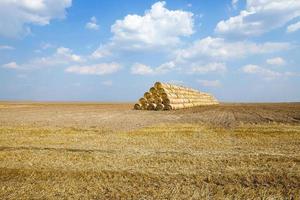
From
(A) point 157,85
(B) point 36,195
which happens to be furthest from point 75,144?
(A) point 157,85

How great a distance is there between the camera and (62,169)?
6965 millimetres

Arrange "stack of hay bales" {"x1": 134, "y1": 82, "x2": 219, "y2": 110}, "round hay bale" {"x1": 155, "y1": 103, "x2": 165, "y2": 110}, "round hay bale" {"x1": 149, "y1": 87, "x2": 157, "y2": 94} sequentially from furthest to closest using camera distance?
"round hay bale" {"x1": 149, "y1": 87, "x2": 157, "y2": 94} → "stack of hay bales" {"x1": 134, "y1": 82, "x2": 219, "y2": 110} → "round hay bale" {"x1": 155, "y1": 103, "x2": 165, "y2": 110}

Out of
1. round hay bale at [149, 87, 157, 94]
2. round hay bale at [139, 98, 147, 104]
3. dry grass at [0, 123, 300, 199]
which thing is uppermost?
round hay bale at [149, 87, 157, 94]

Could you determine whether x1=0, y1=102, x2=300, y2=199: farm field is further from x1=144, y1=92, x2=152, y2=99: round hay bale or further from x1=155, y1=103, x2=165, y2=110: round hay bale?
x1=144, y1=92, x2=152, y2=99: round hay bale

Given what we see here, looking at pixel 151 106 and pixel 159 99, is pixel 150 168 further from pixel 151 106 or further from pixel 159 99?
pixel 159 99

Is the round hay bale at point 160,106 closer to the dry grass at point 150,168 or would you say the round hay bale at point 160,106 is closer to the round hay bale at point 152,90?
the round hay bale at point 152,90

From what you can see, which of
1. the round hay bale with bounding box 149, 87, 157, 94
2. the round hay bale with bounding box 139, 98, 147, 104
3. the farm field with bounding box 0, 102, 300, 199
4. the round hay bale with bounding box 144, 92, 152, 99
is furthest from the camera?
the round hay bale with bounding box 149, 87, 157, 94

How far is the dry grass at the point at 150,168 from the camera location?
5805mm

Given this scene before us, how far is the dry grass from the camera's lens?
5.80m

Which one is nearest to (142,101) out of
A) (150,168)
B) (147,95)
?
(147,95)

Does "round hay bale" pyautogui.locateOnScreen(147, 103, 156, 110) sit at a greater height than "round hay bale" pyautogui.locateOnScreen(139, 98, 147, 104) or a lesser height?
lesser

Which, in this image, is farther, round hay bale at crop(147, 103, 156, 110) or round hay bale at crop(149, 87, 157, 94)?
round hay bale at crop(149, 87, 157, 94)

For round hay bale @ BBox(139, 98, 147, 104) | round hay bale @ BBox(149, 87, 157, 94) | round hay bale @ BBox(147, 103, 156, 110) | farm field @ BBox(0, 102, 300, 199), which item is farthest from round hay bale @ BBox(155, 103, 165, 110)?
farm field @ BBox(0, 102, 300, 199)

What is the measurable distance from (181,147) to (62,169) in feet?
11.2
